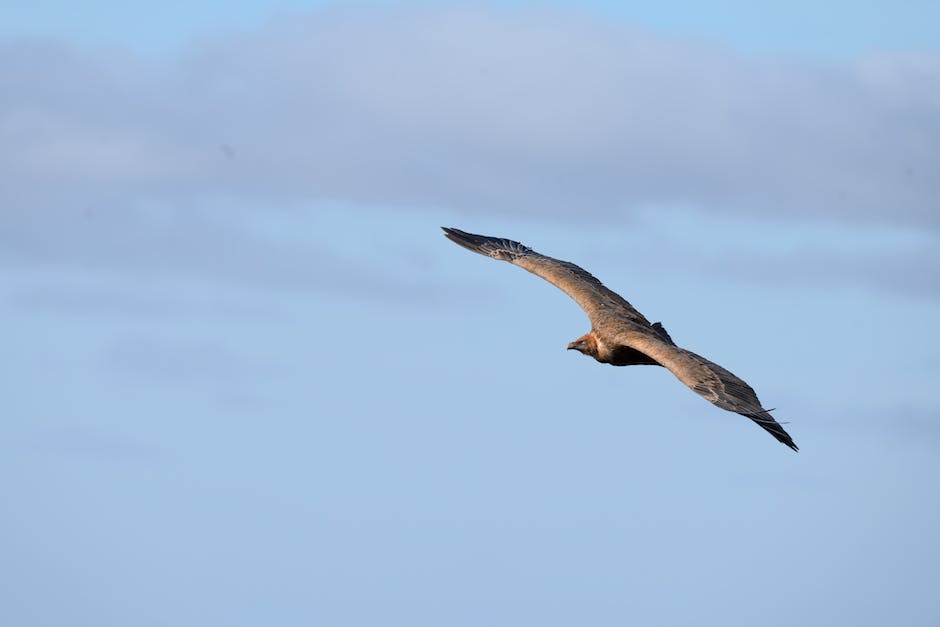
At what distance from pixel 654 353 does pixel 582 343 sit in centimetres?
298

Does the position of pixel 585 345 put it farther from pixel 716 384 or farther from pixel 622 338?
pixel 716 384

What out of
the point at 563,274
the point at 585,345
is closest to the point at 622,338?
the point at 585,345

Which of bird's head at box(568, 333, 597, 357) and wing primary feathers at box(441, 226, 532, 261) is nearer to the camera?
bird's head at box(568, 333, 597, 357)

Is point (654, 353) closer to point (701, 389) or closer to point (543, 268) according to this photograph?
point (701, 389)

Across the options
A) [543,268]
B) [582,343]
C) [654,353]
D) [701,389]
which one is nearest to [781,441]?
→ [701,389]

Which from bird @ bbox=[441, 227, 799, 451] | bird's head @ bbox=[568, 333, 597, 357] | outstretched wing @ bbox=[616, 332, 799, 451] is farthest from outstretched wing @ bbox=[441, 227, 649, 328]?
outstretched wing @ bbox=[616, 332, 799, 451]

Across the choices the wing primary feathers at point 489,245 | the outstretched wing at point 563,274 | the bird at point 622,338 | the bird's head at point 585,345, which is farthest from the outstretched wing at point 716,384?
the wing primary feathers at point 489,245

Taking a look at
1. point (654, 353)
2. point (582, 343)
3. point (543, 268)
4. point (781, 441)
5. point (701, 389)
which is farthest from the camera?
point (543, 268)

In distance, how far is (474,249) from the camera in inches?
1363

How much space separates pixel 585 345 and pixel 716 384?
519 centimetres

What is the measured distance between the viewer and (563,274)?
32.2 m

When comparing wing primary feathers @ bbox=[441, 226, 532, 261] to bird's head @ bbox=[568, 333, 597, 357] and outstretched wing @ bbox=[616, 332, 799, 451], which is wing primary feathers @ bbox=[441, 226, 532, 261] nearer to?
bird's head @ bbox=[568, 333, 597, 357]

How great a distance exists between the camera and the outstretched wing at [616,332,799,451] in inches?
938

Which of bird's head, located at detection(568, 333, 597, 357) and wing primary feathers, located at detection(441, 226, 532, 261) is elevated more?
wing primary feathers, located at detection(441, 226, 532, 261)
